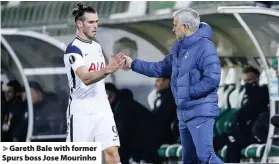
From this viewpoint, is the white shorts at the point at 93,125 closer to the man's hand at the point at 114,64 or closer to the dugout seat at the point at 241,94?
the man's hand at the point at 114,64

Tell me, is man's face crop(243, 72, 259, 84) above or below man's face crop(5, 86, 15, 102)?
below

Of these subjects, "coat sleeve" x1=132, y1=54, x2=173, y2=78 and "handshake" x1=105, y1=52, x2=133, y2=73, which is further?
"coat sleeve" x1=132, y1=54, x2=173, y2=78

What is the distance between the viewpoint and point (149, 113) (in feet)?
56.0

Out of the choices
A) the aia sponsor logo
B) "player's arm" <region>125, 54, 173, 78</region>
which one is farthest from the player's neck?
"player's arm" <region>125, 54, 173, 78</region>

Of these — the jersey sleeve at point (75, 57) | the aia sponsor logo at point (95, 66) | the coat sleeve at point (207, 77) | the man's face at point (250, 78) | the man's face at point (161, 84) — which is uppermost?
the man's face at point (161, 84)

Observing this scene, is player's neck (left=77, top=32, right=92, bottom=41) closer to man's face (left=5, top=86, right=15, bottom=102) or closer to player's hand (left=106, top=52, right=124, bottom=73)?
player's hand (left=106, top=52, right=124, bottom=73)

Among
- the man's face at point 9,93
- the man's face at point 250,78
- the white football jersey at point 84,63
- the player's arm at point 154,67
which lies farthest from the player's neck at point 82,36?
the man's face at point 9,93

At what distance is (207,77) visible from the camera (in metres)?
11.3

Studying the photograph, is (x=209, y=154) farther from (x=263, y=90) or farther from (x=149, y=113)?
(x=149, y=113)

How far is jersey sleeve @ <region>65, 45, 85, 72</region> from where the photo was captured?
1150 centimetres

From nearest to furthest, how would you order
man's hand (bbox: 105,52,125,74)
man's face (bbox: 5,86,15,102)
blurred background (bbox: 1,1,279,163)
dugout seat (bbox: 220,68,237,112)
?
man's hand (bbox: 105,52,125,74) < blurred background (bbox: 1,1,279,163) < dugout seat (bbox: 220,68,237,112) < man's face (bbox: 5,86,15,102)

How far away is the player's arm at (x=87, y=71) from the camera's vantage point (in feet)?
36.9

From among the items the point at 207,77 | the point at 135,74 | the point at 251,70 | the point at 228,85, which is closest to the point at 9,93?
the point at 135,74

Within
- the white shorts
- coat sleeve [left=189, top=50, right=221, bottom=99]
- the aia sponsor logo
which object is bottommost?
the white shorts
